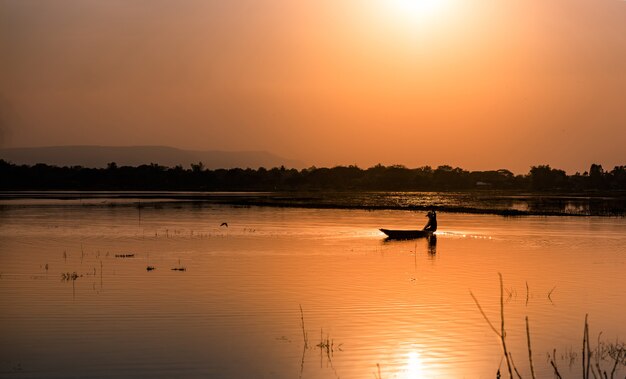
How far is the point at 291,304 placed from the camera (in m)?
21.0

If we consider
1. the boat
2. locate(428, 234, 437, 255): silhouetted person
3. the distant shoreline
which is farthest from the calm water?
the distant shoreline

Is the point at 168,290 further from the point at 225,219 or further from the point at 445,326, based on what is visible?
the point at 225,219

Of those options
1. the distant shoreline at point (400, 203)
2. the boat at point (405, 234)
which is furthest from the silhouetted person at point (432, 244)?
the distant shoreline at point (400, 203)

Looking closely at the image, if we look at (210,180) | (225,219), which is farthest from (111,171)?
(225,219)

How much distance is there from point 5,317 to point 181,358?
561 centimetres

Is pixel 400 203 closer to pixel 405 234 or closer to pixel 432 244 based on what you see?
pixel 405 234

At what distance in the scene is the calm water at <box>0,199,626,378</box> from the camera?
1481cm

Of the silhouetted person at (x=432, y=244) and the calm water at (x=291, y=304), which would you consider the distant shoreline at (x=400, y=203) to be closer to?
the silhouetted person at (x=432, y=244)

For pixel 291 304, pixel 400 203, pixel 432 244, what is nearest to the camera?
pixel 291 304

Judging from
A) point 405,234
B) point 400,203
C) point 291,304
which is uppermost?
point 400,203

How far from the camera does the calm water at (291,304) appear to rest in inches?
583

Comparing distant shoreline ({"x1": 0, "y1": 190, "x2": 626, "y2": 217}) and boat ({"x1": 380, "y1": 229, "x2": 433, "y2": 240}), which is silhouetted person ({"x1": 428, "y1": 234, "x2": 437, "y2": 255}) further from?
distant shoreline ({"x1": 0, "y1": 190, "x2": 626, "y2": 217})

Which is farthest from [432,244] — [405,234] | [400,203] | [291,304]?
[400,203]

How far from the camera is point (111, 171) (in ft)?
618
